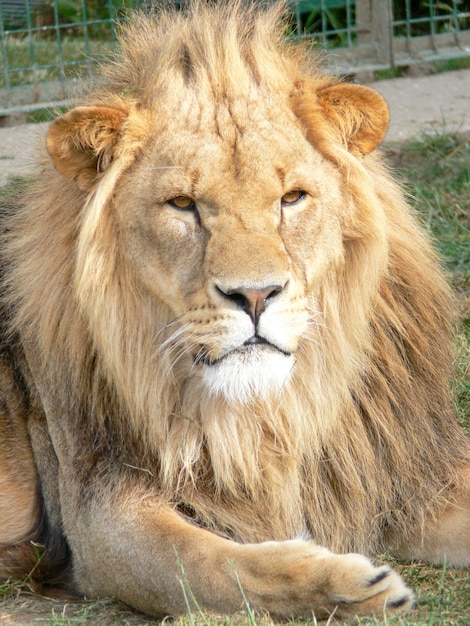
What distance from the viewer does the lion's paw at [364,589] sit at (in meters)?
2.76

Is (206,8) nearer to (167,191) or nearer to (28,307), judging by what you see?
(167,191)

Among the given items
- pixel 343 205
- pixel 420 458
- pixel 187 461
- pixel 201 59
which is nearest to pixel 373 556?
pixel 420 458

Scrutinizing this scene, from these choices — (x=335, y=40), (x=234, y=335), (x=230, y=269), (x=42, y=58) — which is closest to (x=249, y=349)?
(x=234, y=335)

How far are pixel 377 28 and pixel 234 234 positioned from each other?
5.27 metres

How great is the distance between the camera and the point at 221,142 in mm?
2992

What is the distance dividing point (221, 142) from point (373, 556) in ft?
4.27

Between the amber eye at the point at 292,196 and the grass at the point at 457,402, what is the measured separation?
2.68ft

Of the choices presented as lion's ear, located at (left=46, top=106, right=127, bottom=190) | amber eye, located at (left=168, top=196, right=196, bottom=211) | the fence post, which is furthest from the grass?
the fence post

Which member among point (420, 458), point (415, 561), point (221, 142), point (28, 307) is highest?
point (221, 142)

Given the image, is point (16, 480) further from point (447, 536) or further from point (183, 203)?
point (447, 536)

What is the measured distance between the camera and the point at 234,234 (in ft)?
9.36

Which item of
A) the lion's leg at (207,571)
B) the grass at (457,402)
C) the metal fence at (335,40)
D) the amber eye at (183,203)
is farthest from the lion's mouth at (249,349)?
the metal fence at (335,40)

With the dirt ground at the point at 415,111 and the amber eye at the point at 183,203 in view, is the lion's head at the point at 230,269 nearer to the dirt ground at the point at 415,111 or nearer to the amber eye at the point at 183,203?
the amber eye at the point at 183,203

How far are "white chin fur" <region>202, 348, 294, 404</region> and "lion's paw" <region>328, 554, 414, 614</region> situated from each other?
0.47 metres
